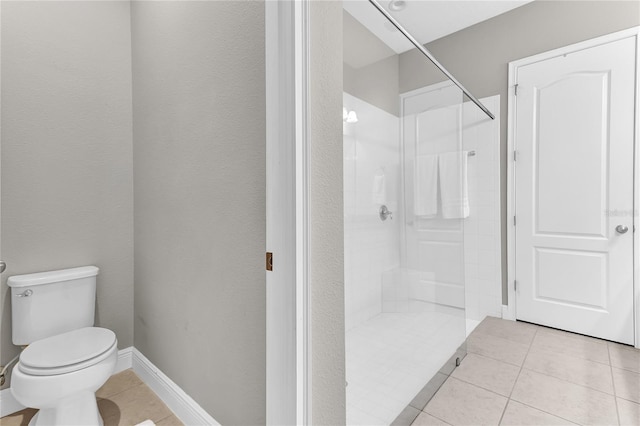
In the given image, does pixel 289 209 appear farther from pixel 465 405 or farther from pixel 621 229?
pixel 621 229

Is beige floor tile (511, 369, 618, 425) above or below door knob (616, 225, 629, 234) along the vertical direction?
below

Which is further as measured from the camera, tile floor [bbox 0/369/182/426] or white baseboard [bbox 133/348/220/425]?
tile floor [bbox 0/369/182/426]

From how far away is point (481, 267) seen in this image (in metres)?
2.56

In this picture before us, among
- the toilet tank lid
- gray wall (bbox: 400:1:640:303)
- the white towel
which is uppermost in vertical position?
gray wall (bbox: 400:1:640:303)

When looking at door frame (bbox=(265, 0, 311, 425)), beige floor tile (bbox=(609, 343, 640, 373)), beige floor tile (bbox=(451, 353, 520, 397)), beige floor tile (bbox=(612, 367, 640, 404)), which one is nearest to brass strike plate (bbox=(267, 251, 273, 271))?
door frame (bbox=(265, 0, 311, 425))

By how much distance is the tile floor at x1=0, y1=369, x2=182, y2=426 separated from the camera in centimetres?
130

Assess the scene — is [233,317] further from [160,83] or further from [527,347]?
[527,347]

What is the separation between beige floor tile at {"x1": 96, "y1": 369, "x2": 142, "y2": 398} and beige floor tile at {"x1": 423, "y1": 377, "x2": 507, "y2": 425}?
1513 millimetres

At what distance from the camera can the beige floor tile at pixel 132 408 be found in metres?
1.31

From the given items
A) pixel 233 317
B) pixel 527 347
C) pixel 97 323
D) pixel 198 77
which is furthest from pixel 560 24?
pixel 97 323

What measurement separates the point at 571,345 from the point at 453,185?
1.47 m

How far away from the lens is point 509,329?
227cm

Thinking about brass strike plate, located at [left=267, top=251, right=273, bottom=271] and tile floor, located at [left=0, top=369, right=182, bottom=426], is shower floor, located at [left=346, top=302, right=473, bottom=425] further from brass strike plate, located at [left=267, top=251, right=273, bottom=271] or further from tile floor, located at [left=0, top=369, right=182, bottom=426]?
tile floor, located at [left=0, top=369, right=182, bottom=426]

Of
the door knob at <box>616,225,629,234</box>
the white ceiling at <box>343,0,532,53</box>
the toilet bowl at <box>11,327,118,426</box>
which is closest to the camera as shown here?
the toilet bowl at <box>11,327,118,426</box>
